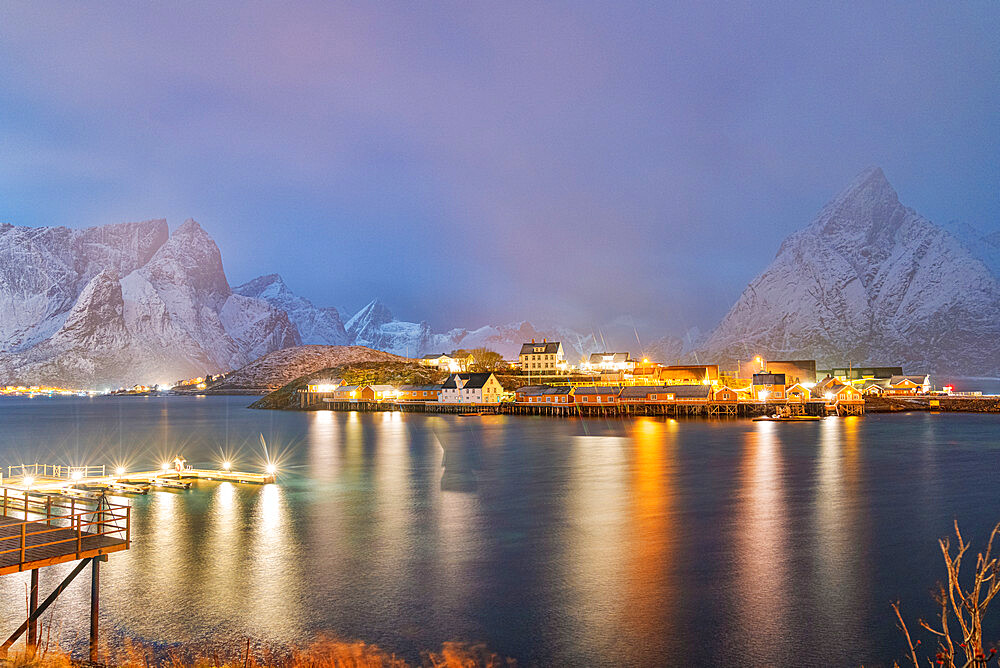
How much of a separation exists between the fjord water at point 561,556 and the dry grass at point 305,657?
25.6 inches

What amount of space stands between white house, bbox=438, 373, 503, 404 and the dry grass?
103 metres

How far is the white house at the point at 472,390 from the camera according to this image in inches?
4717

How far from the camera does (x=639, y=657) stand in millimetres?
16203

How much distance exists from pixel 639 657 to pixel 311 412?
122 m

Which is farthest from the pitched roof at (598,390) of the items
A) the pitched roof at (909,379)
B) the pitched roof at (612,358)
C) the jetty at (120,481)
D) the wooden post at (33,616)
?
the wooden post at (33,616)

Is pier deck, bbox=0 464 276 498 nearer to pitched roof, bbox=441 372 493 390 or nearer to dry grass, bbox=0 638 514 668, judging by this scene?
dry grass, bbox=0 638 514 668

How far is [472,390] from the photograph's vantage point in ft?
395

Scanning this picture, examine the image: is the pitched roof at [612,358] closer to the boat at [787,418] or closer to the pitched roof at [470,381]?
the pitched roof at [470,381]

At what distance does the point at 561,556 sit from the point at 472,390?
95963mm

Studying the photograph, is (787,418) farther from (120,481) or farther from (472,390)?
(120,481)

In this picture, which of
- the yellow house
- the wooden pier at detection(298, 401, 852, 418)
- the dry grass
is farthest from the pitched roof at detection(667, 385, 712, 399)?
the dry grass

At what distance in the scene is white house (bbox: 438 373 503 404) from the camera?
393 feet

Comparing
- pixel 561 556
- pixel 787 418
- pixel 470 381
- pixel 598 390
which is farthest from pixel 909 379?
pixel 561 556

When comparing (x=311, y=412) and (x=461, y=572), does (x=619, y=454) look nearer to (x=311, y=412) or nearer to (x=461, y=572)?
(x=461, y=572)
